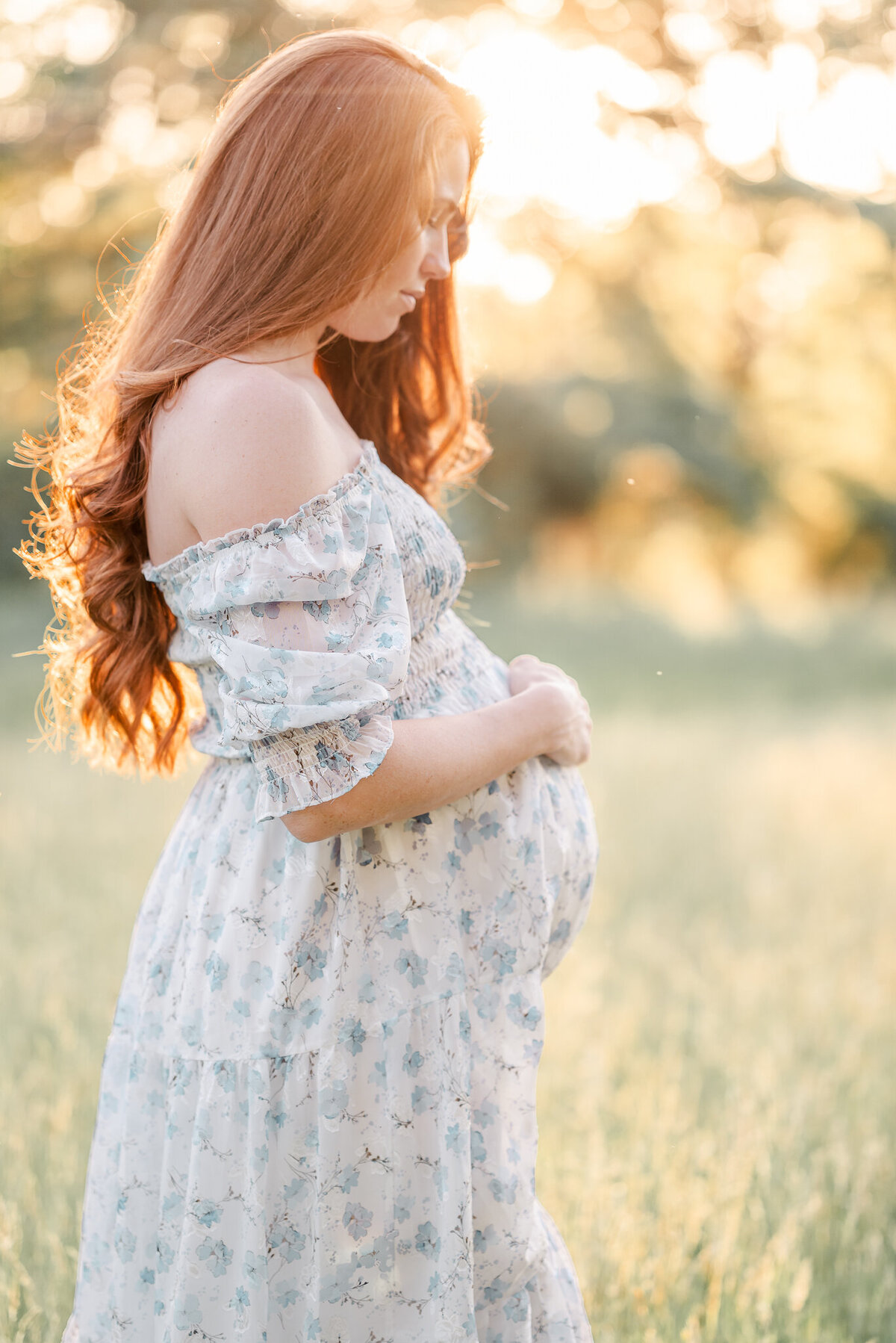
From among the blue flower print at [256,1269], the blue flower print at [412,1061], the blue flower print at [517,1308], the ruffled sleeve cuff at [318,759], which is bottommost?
the blue flower print at [517,1308]

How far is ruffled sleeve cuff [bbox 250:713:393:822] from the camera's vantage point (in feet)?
3.72

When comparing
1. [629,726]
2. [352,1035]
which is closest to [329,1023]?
[352,1035]

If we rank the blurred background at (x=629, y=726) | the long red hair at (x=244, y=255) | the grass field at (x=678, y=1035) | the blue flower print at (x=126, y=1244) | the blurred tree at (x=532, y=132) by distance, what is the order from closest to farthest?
the long red hair at (x=244, y=255) → the blue flower print at (x=126, y=1244) → the grass field at (x=678, y=1035) → the blurred background at (x=629, y=726) → the blurred tree at (x=532, y=132)

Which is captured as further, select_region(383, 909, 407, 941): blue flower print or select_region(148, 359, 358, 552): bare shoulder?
select_region(383, 909, 407, 941): blue flower print

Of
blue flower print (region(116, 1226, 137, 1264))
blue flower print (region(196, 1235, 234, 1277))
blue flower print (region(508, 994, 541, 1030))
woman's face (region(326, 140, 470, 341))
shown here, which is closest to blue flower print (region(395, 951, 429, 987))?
blue flower print (region(508, 994, 541, 1030))

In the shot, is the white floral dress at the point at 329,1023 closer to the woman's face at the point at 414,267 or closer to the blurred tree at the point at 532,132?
the woman's face at the point at 414,267

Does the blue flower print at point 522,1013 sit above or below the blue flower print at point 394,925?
below

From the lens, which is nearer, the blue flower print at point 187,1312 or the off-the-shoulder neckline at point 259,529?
the off-the-shoulder neckline at point 259,529

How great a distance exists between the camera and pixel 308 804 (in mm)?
1135

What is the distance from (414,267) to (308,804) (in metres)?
0.65

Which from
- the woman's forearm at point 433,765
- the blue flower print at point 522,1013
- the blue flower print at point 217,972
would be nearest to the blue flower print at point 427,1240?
the blue flower print at point 522,1013

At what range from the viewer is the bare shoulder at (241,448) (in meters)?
1.12

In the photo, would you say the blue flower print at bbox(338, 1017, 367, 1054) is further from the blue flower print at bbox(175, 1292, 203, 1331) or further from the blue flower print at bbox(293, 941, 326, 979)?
the blue flower print at bbox(175, 1292, 203, 1331)

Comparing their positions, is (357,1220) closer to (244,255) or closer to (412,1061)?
(412,1061)
